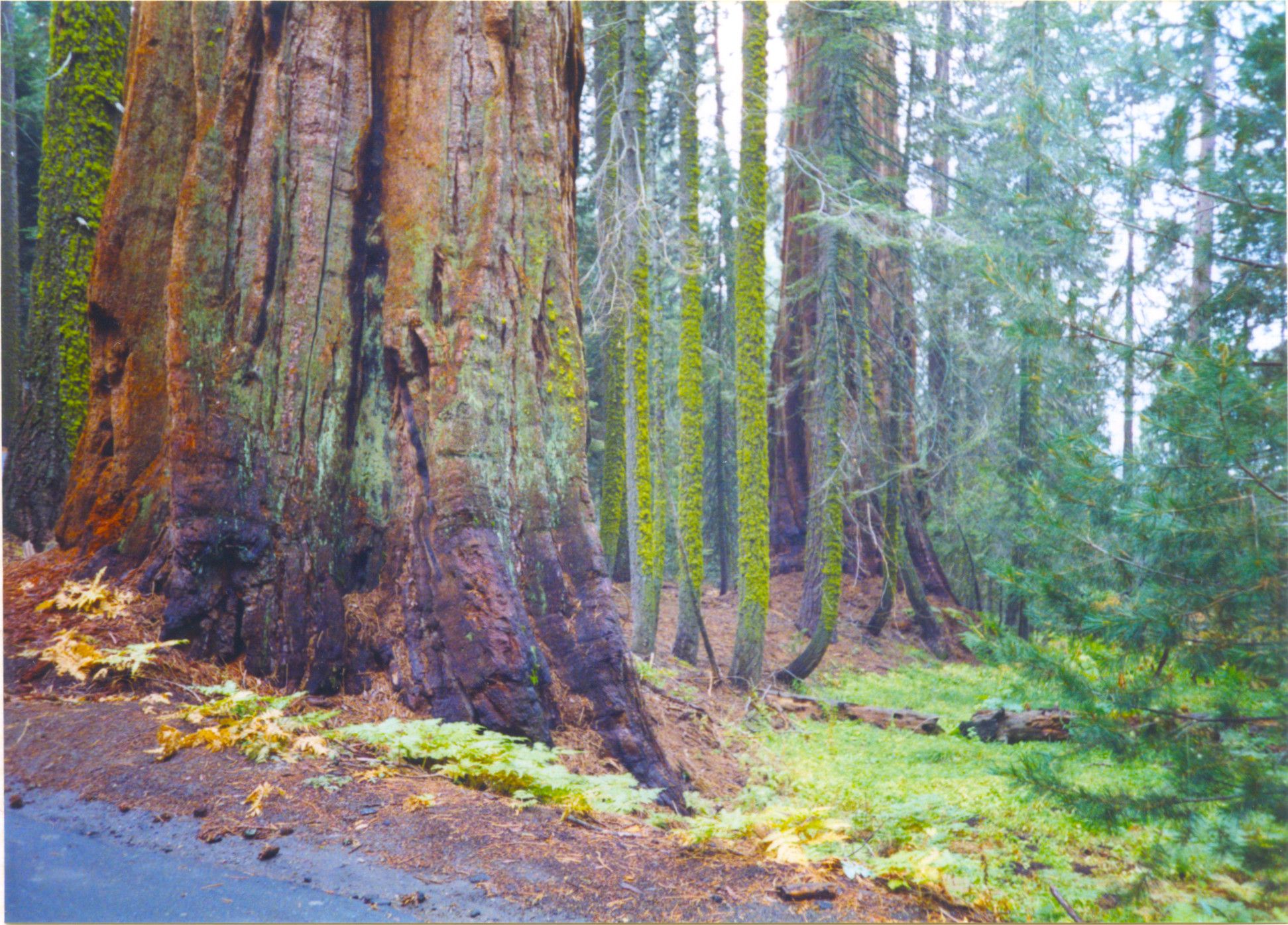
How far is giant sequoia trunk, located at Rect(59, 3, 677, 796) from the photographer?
456cm

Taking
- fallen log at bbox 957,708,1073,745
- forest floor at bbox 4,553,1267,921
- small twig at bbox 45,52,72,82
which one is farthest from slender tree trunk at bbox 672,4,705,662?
small twig at bbox 45,52,72,82

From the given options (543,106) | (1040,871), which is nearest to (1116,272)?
(1040,871)

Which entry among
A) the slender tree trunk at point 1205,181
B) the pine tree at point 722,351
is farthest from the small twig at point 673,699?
the pine tree at point 722,351

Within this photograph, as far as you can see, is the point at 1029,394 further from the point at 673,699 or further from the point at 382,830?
the point at 382,830

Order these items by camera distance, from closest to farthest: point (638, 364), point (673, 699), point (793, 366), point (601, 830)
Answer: point (601, 830) → point (673, 699) → point (638, 364) → point (793, 366)

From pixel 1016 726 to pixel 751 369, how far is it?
4724 millimetres

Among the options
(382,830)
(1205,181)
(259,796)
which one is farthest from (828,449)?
(259,796)

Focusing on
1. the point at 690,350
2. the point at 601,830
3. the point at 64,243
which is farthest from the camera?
the point at 690,350

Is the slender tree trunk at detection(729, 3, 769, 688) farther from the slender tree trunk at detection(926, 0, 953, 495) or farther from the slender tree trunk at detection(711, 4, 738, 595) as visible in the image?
the slender tree trunk at detection(711, 4, 738, 595)

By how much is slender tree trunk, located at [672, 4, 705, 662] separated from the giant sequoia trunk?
16.4ft

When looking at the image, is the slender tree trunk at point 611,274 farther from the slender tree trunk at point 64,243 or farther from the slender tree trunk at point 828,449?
the slender tree trunk at point 64,243

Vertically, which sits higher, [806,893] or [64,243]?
[64,243]

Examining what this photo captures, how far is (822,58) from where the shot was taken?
37.8 feet

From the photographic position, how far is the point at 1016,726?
320 inches
